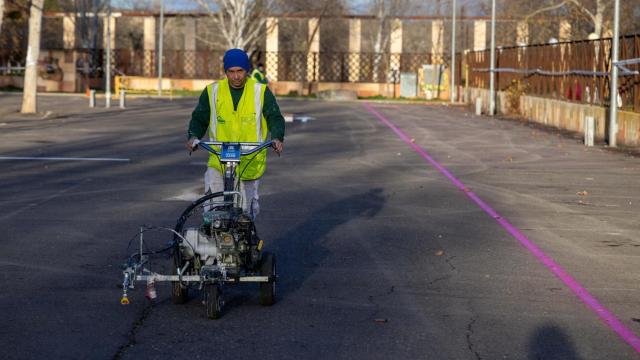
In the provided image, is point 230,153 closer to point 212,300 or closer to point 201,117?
point 201,117

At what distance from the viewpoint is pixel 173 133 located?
91.7 feet

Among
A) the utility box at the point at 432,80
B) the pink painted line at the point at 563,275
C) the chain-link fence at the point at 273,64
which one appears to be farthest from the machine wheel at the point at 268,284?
the chain-link fence at the point at 273,64

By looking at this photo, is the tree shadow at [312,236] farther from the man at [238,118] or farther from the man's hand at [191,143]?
the man's hand at [191,143]

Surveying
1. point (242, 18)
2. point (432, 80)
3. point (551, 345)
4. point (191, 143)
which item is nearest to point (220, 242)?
point (191, 143)

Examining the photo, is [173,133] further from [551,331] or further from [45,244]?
[551,331]

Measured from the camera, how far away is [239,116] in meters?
8.85

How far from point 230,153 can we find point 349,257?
2.69 meters

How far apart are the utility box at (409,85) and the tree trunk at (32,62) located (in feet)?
102

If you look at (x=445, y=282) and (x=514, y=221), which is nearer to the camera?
(x=445, y=282)

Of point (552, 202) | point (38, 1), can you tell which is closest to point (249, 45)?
point (38, 1)

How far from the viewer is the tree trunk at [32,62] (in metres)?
33.8

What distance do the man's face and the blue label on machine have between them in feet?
2.08

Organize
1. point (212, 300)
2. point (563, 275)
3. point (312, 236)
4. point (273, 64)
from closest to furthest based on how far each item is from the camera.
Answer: point (212, 300) < point (563, 275) < point (312, 236) < point (273, 64)

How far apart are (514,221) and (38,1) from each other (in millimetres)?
23214
